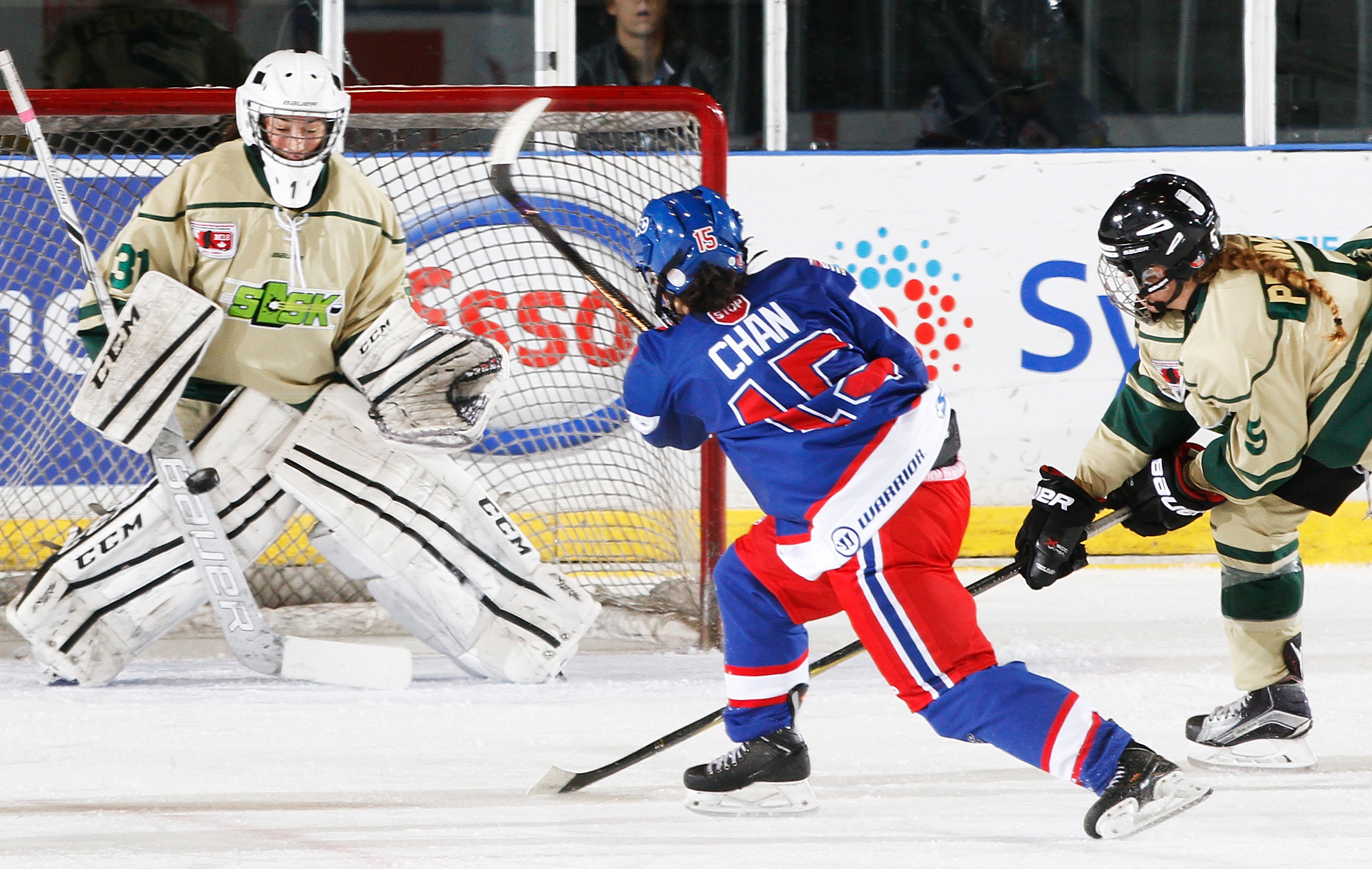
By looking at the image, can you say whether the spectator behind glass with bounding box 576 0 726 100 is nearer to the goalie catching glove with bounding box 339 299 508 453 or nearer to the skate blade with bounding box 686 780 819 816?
the goalie catching glove with bounding box 339 299 508 453

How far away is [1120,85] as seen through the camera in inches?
159

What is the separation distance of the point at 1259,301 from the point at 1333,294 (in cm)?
18

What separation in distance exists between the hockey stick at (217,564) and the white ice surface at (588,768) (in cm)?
6

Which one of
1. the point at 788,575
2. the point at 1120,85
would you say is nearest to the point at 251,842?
the point at 788,575

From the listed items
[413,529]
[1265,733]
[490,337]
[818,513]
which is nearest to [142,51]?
[490,337]

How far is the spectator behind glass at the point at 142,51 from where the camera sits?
152 inches

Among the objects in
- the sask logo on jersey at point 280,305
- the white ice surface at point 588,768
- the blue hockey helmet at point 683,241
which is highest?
the blue hockey helmet at point 683,241

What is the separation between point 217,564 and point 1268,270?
6.43 ft

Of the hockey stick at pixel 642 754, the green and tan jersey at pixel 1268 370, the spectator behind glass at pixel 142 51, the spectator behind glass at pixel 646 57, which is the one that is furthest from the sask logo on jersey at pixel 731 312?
the spectator behind glass at pixel 142 51

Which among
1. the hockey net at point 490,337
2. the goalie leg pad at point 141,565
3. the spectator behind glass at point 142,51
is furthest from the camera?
the spectator behind glass at point 142,51

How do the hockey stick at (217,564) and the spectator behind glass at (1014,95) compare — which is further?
the spectator behind glass at (1014,95)

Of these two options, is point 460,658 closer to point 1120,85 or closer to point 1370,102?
point 1120,85

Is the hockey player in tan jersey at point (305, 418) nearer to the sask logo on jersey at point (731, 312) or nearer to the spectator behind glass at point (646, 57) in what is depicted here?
the sask logo on jersey at point (731, 312)

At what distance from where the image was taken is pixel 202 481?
2.66 meters
